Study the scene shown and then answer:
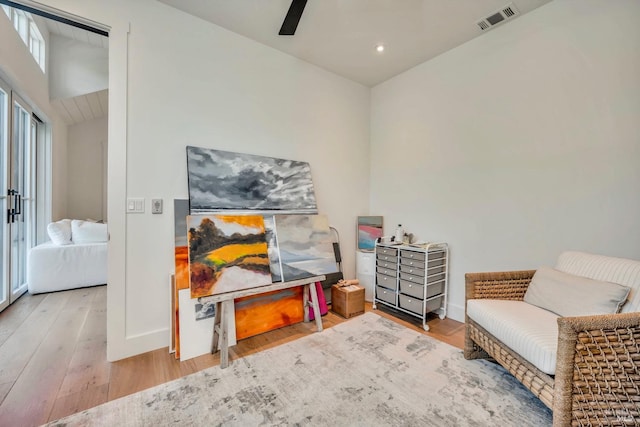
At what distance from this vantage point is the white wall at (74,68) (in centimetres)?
418

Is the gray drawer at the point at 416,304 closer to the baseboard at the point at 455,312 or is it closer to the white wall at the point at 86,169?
the baseboard at the point at 455,312

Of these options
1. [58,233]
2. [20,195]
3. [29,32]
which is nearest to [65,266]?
[58,233]

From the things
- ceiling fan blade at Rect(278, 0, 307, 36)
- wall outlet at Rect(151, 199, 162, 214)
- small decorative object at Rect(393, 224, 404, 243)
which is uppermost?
ceiling fan blade at Rect(278, 0, 307, 36)

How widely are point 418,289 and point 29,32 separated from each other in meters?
5.98

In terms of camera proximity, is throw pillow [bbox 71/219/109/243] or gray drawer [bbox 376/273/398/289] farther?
throw pillow [bbox 71/219/109/243]

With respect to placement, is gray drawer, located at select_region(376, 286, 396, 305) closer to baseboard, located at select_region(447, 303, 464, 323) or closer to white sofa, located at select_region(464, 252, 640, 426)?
baseboard, located at select_region(447, 303, 464, 323)

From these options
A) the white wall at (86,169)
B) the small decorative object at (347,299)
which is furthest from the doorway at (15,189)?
the small decorative object at (347,299)

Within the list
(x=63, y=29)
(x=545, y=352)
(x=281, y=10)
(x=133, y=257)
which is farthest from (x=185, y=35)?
(x=545, y=352)

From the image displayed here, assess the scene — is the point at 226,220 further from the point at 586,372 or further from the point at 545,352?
the point at 586,372

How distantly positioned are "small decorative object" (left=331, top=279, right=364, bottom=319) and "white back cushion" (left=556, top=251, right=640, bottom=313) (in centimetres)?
177

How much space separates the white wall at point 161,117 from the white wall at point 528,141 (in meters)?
1.62

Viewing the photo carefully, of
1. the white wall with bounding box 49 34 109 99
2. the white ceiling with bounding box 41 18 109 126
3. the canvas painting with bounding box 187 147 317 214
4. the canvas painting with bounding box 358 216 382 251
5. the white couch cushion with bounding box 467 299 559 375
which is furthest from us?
the white wall with bounding box 49 34 109 99

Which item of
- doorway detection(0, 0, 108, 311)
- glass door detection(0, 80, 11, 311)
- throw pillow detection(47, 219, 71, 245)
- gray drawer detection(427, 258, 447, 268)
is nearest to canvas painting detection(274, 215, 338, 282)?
gray drawer detection(427, 258, 447, 268)

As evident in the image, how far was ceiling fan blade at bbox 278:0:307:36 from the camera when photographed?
1757mm
